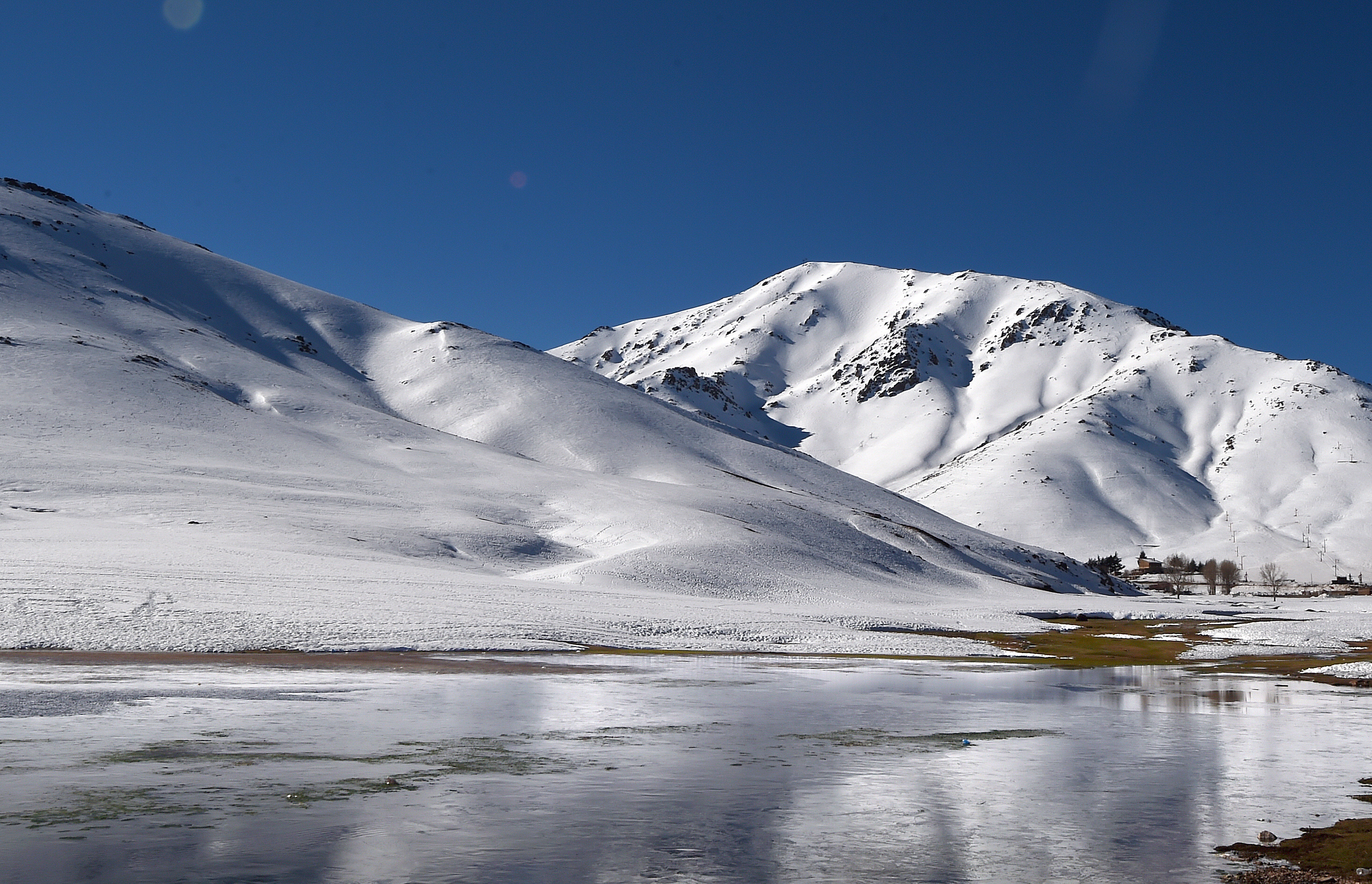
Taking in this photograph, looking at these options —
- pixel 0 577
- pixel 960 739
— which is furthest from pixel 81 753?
pixel 0 577

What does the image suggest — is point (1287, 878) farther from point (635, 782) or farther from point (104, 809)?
point (104, 809)

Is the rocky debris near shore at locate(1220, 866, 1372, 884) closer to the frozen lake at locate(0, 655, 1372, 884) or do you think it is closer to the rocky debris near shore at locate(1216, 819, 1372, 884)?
the rocky debris near shore at locate(1216, 819, 1372, 884)

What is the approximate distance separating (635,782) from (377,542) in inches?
3588

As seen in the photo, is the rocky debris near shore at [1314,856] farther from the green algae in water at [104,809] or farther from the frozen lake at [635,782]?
the green algae in water at [104,809]

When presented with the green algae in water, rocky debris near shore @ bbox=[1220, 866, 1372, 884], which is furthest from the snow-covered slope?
rocky debris near shore @ bbox=[1220, 866, 1372, 884]

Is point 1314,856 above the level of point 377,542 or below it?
below

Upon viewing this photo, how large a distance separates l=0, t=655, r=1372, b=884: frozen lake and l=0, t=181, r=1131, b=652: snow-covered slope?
23.9 meters

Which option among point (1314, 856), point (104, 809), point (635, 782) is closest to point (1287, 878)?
point (1314, 856)

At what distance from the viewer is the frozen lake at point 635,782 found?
47.2 feet

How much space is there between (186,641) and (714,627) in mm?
33687

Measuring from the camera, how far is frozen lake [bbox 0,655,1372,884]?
14.4 metres

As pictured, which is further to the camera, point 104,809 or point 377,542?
point 377,542

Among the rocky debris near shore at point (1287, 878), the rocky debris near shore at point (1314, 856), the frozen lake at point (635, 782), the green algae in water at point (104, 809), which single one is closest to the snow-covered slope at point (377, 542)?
the frozen lake at point (635, 782)

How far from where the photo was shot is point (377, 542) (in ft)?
348
